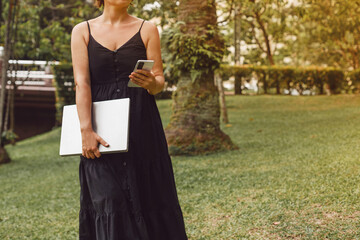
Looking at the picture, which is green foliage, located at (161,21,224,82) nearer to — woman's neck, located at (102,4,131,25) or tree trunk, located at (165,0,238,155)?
tree trunk, located at (165,0,238,155)

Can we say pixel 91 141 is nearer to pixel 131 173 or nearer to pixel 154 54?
pixel 131 173

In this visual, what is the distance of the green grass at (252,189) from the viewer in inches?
172

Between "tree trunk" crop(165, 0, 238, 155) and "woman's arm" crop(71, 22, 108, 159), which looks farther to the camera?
"tree trunk" crop(165, 0, 238, 155)

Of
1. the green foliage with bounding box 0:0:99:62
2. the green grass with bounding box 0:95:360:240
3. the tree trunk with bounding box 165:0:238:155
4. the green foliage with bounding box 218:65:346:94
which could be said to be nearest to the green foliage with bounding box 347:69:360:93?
the green foliage with bounding box 218:65:346:94

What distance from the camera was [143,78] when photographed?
101 inches

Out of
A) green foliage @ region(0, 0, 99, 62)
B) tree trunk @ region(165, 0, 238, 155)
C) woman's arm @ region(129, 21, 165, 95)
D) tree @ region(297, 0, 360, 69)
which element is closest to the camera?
woman's arm @ region(129, 21, 165, 95)

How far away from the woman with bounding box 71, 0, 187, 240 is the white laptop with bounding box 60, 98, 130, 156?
6 cm

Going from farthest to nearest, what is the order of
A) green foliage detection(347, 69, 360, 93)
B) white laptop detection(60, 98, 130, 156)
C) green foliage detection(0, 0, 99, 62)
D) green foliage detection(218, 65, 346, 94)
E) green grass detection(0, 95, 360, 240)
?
green foliage detection(218, 65, 346, 94), green foliage detection(347, 69, 360, 93), green foliage detection(0, 0, 99, 62), green grass detection(0, 95, 360, 240), white laptop detection(60, 98, 130, 156)

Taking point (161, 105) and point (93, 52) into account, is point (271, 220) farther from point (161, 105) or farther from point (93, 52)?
point (161, 105)

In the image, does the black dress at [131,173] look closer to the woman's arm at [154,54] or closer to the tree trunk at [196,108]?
the woman's arm at [154,54]

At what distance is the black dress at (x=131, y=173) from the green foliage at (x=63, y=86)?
51.3 feet

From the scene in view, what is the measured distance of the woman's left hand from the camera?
8.32 ft

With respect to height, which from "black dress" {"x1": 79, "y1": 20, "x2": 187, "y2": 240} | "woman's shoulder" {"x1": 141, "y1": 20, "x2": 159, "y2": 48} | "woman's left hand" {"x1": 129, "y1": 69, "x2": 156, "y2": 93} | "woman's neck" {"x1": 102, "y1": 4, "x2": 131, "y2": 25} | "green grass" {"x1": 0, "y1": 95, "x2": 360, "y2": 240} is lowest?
"green grass" {"x1": 0, "y1": 95, "x2": 360, "y2": 240}

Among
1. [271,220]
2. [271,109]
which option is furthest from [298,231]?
[271,109]
